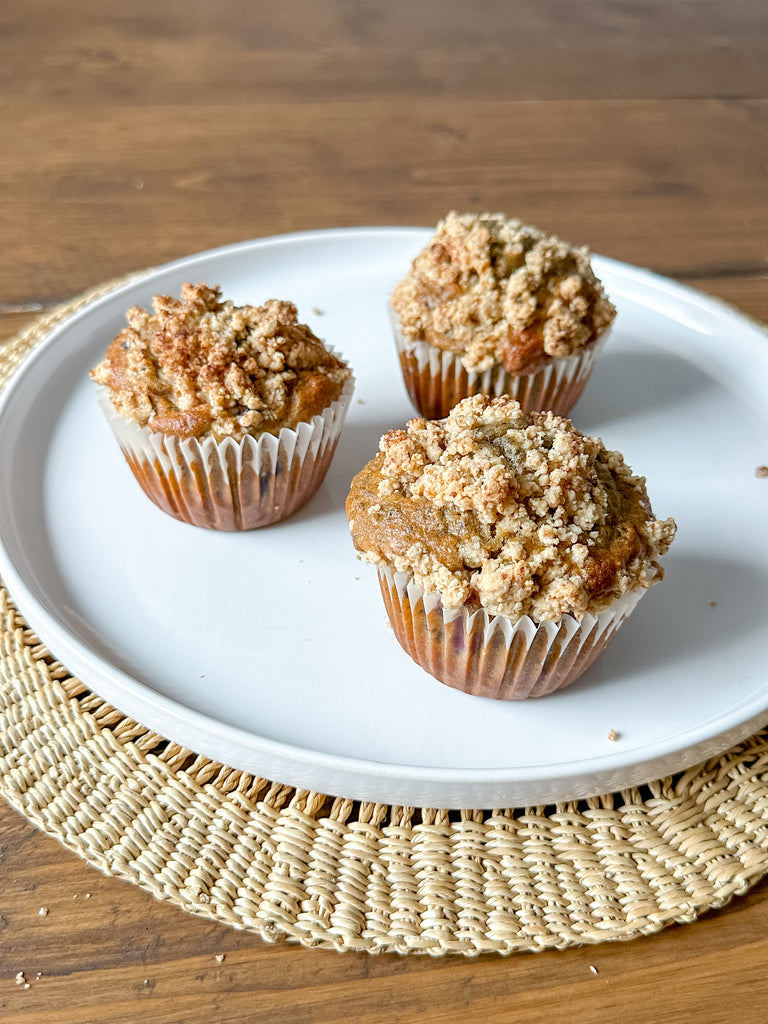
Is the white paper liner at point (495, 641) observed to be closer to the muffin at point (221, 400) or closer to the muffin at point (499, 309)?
the muffin at point (221, 400)

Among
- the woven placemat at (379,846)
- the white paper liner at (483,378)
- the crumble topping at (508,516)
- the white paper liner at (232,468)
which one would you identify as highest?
the crumble topping at (508,516)

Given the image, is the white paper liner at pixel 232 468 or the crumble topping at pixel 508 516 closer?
the crumble topping at pixel 508 516

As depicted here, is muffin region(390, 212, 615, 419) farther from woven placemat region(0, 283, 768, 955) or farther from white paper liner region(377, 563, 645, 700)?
woven placemat region(0, 283, 768, 955)

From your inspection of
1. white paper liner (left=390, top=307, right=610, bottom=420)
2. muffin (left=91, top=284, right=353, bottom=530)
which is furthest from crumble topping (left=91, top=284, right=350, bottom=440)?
white paper liner (left=390, top=307, right=610, bottom=420)

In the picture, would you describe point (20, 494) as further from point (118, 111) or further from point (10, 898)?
point (118, 111)

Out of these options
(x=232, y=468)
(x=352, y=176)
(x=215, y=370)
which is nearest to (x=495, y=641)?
(x=232, y=468)

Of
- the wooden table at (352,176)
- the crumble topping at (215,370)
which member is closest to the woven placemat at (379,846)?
the wooden table at (352,176)

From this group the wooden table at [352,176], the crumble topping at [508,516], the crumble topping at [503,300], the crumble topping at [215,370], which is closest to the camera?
the wooden table at [352,176]
